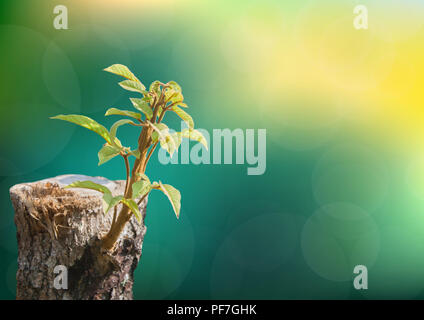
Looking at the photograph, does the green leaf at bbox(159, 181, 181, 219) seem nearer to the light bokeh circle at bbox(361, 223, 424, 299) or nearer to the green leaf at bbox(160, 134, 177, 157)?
the green leaf at bbox(160, 134, 177, 157)

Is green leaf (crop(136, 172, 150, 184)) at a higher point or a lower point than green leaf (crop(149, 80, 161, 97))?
lower

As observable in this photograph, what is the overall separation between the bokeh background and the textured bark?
1.69 feet

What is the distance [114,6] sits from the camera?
5.43ft

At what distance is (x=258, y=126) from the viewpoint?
5.67 ft

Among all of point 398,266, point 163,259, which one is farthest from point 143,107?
point 398,266

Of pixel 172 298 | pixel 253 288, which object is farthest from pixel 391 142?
pixel 172 298

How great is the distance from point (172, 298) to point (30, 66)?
51.8 inches

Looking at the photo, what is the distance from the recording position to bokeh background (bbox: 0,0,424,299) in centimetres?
164

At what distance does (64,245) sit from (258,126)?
103 centimetres

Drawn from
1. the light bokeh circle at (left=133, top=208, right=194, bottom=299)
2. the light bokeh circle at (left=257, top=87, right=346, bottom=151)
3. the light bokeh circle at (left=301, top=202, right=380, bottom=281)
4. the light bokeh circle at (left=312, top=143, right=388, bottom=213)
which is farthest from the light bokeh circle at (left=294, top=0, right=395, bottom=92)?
the light bokeh circle at (left=133, top=208, right=194, bottom=299)

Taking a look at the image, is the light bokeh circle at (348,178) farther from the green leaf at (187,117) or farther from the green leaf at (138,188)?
the green leaf at (138,188)

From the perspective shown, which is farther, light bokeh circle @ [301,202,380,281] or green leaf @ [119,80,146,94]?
light bokeh circle @ [301,202,380,281]

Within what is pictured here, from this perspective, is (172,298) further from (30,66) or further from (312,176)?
(30,66)

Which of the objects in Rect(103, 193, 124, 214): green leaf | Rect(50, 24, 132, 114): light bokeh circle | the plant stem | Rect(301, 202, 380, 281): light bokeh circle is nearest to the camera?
Rect(103, 193, 124, 214): green leaf
